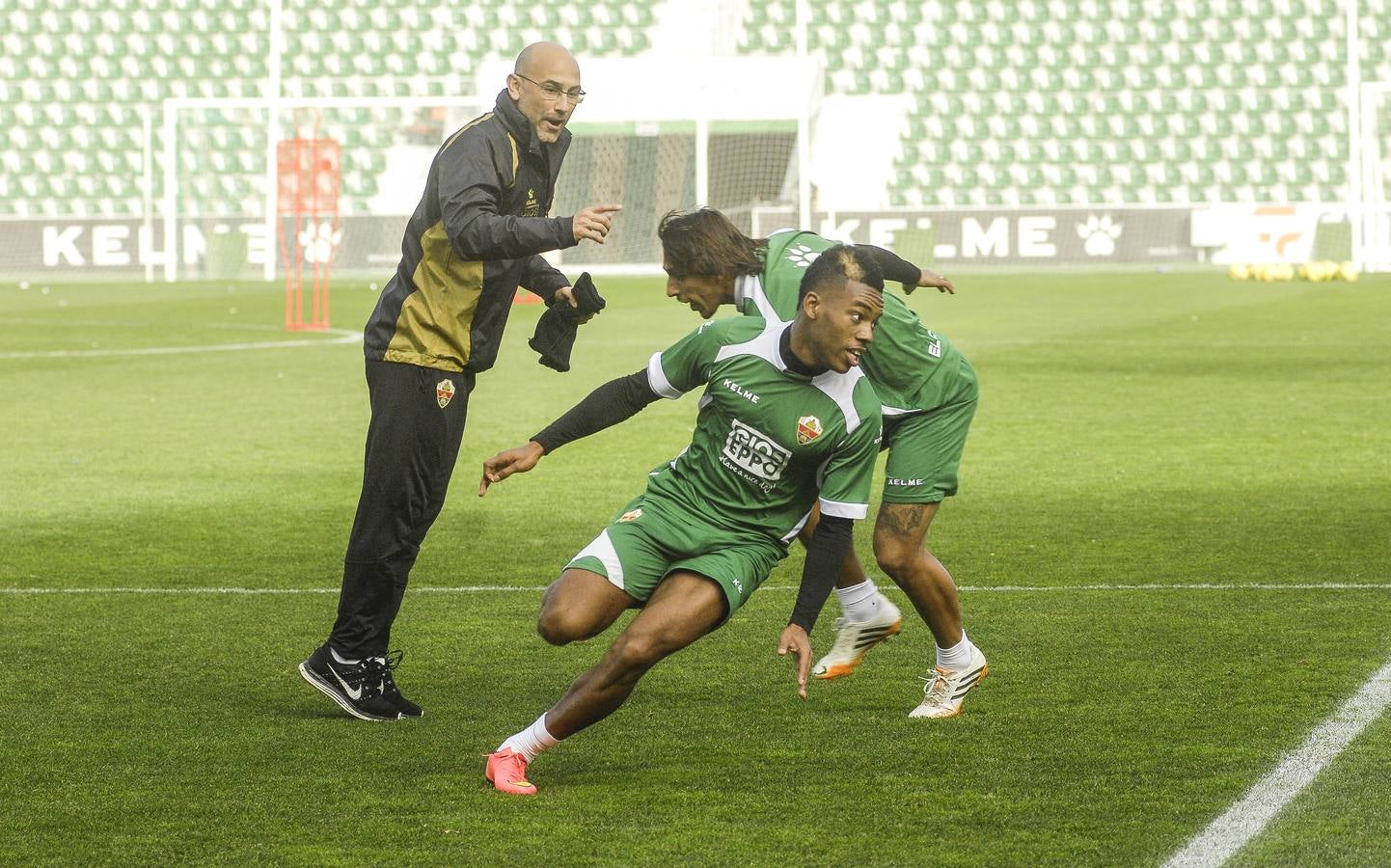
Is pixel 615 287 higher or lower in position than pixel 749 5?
lower

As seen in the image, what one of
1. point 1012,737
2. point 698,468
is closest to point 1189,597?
point 1012,737

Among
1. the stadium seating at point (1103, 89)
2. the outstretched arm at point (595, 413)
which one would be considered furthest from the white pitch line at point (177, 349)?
the stadium seating at point (1103, 89)

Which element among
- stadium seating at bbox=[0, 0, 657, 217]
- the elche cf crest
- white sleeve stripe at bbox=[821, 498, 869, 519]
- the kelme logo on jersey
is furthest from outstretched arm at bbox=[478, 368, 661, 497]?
stadium seating at bbox=[0, 0, 657, 217]

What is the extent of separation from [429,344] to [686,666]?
4.36 feet

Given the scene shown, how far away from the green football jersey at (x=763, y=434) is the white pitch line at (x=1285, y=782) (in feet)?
3.49

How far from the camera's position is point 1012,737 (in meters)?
5.17

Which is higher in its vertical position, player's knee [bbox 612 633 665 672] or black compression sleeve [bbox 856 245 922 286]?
black compression sleeve [bbox 856 245 922 286]

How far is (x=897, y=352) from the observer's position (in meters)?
5.51

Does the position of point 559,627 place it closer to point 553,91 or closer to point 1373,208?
point 553,91

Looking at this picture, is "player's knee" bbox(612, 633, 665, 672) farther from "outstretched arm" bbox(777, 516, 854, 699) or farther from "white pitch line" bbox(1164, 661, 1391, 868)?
"white pitch line" bbox(1164, 661, 1391, 868)

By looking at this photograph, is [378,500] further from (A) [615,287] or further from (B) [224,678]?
(A) [615,287]

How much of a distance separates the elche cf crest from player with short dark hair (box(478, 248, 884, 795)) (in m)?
0.73

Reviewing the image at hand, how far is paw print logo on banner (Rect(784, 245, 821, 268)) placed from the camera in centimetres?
528

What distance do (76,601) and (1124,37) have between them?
3799 cm
